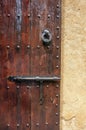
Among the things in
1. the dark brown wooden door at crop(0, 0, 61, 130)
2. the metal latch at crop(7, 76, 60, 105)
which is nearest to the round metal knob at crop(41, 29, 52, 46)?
the dark brown wooden door at crop(0, 0, 61, 130)

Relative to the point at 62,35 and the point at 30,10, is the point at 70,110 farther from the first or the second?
the point at 30,10

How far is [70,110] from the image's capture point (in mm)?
2301

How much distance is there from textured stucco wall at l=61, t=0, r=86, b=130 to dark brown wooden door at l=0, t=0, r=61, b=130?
0.06m

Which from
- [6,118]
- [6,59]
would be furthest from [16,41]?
[6,118]

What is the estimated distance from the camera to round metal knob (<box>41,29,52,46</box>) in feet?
7.48

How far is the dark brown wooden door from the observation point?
7.39 ft

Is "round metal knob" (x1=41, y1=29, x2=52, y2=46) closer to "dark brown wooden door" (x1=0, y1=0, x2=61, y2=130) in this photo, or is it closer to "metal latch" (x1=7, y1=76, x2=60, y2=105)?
"dark brown wooden door" (x1=0, y1=0, x2=61, y2=130)

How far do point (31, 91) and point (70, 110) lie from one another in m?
0.29

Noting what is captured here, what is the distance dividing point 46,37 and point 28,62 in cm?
21

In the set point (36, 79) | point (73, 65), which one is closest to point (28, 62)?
point (36, 79)

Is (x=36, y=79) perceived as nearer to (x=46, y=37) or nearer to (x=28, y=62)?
(x=28, y=62)

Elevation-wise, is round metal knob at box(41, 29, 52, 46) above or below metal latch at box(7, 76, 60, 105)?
above

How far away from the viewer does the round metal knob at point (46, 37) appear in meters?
2.28

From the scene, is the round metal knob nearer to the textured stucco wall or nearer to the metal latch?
the textured stucco wall
